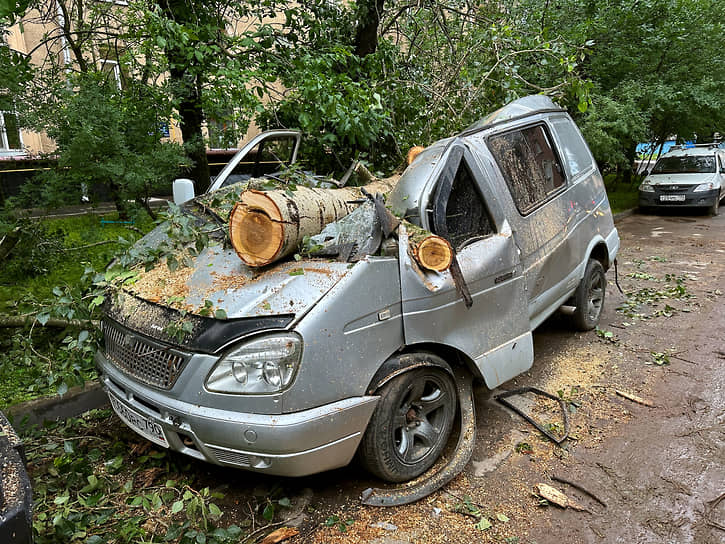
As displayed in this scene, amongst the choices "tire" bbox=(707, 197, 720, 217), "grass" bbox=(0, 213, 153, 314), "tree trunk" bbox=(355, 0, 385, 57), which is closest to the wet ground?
"grass" bbox=(0, 213, 153, 314)

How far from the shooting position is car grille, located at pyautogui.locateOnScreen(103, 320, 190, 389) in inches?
96.2

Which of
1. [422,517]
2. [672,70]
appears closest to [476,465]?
[422,517]

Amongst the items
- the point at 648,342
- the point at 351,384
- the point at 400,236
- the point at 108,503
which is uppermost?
the point at 400,236

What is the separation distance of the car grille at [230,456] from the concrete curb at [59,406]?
1724 millimetres

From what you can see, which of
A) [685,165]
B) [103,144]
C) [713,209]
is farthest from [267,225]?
[685,165]

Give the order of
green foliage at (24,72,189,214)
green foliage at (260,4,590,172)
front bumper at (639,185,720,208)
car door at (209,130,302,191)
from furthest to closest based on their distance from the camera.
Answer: front bumper at (639,185,720,208)
green foliage at (260,4,590,172)
green foliage at (24,72,189,214)
car door at (209,130,302,191)

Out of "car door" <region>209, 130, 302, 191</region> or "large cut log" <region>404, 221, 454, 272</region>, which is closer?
"large cut log" <region>404, 221, 454, 272</region>

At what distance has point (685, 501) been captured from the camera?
2.67m

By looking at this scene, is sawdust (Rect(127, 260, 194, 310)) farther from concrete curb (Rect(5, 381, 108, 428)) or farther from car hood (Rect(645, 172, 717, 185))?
car hood (Rect(645, 172, 717, 185))

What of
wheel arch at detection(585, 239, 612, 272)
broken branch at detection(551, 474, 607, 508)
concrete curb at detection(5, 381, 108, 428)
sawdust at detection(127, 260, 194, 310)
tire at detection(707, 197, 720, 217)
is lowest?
tire at detection(707, 197, 720, 217)

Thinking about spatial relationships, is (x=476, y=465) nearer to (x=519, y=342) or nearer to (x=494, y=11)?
(x=519, y=342)

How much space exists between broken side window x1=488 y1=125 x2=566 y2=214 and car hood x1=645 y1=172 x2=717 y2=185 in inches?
423

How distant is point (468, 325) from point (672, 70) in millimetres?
12255

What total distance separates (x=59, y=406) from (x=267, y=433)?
6.97ft
